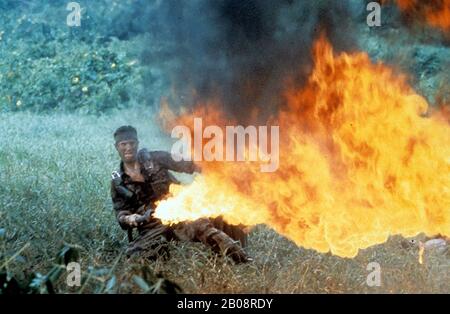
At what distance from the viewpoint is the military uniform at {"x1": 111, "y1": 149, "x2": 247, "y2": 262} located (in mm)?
6820

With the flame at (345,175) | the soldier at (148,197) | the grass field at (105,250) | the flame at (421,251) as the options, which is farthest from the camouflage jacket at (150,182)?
the flame at (421,251)

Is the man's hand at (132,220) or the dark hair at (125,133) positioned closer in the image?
the man's hand at (132,220)

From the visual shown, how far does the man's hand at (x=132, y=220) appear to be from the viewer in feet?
21.9

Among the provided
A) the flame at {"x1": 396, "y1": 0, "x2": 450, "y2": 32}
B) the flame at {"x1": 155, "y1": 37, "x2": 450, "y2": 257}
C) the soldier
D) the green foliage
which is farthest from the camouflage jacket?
the green foliage

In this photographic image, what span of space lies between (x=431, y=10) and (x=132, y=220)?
13.5 ft

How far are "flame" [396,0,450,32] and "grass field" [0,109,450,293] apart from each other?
260cm

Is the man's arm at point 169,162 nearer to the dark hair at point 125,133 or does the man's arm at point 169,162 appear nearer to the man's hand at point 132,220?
the dark hair at point 125,133

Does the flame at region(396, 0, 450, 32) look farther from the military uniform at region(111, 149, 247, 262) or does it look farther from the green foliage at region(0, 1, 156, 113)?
the green foliage at region(0, 1, 156, 113)

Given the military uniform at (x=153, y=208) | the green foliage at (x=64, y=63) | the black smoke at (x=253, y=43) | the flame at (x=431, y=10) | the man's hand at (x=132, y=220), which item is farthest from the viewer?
the green foliage at (x=64, y=63)

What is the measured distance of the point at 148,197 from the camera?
708cm

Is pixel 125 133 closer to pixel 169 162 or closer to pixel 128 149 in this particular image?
pixel 128 149

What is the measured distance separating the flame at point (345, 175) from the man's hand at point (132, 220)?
0.20 metres

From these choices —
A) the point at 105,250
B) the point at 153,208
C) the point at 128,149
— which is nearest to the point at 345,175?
the point at 153,208
